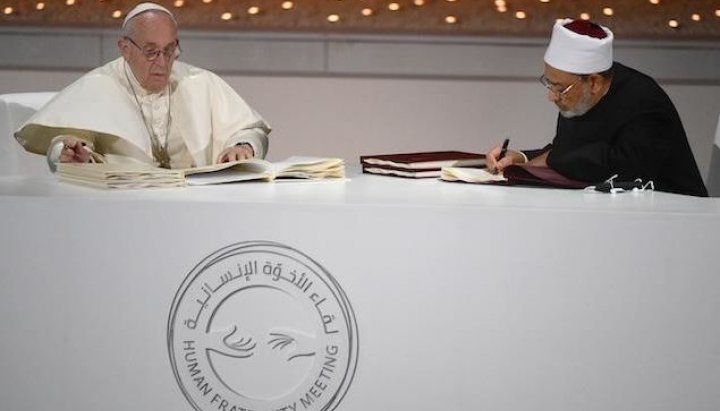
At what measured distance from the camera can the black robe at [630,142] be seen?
3.48 meters

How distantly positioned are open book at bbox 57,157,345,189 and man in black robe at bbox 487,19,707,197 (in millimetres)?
580

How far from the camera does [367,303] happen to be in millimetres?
2725

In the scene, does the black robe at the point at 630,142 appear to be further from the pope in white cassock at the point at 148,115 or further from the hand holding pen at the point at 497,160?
the pope in white cassock at the point at 148,115

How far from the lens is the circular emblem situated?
Answer: 9.00 feet

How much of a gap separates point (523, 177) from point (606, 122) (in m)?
0.42

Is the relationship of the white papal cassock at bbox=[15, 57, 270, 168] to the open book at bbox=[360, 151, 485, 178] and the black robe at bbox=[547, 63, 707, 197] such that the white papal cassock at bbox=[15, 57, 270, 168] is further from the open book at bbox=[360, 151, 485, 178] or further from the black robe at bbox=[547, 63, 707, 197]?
the black robe at bbox=[547, 63, 707, 197]

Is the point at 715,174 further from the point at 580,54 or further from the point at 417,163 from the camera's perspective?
the point at 417,163

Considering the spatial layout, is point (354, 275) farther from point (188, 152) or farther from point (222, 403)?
point (188, 152)

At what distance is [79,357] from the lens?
2787 mm

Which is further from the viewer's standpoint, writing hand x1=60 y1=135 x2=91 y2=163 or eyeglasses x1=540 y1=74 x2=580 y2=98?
eyeglasses x1=540 y1=74 x2=580 y2=98

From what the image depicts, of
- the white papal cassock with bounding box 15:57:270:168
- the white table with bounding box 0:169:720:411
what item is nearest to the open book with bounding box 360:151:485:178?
the white papal cassock with bounding box 15:57:270:168

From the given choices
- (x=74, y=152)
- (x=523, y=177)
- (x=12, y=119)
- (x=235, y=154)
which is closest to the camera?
(x=523, y=177)

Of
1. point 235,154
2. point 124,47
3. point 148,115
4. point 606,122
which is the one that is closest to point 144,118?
point 148,115

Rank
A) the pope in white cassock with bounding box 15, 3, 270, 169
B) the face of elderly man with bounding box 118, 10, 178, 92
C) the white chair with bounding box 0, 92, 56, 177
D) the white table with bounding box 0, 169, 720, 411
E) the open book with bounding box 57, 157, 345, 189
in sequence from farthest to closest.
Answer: the white chair with bounding box 0, 92, 56, 177 < the face of elderly man with bounding box 118, 10, 178, 92 < the pope in white cassock with bounding box 15, 3, 270, 169 < the open book with bounding box 57, 157, 345, 189 < the white table with bounding box 0, 169, 720, 411
